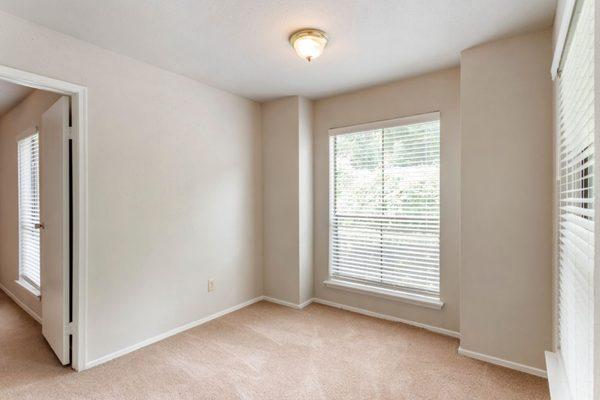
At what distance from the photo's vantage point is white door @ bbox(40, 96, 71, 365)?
234 cm

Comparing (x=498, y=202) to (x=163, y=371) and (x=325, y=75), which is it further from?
(x=163, y=371)

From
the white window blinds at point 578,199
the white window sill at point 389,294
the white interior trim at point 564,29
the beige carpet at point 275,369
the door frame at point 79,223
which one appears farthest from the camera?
the white window sill at point 389,294

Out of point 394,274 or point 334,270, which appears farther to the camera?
point 334,270

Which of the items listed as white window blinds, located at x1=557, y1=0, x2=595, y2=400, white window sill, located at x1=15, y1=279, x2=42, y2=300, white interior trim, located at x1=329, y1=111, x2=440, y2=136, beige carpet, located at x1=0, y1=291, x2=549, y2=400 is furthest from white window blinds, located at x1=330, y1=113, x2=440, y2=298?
white window sill, located at x1=15, y1=279, x2=42, y2=300

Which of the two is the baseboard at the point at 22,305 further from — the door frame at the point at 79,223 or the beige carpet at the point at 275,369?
the door frame at the point at 79,223

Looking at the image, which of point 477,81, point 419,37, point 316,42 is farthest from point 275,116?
point 477,81

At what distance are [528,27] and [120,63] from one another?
307 centimetres

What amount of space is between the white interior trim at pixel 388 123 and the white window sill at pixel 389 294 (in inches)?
67.1

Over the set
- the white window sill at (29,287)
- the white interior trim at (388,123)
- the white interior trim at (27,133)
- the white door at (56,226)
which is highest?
the white interior trim at (388,123)

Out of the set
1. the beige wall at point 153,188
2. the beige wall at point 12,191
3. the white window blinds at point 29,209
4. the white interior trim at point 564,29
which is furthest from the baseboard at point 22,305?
the white interior trim at point 564,29

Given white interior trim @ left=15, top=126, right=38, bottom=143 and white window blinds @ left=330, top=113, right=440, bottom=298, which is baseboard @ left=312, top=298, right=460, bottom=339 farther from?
white interior trim @ left=15, top=126, right=38, bottom=143

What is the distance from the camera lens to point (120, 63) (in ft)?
8.39

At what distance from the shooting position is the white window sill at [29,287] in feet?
10.7

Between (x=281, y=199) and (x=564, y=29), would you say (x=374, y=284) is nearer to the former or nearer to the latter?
(x=281, y=199)
